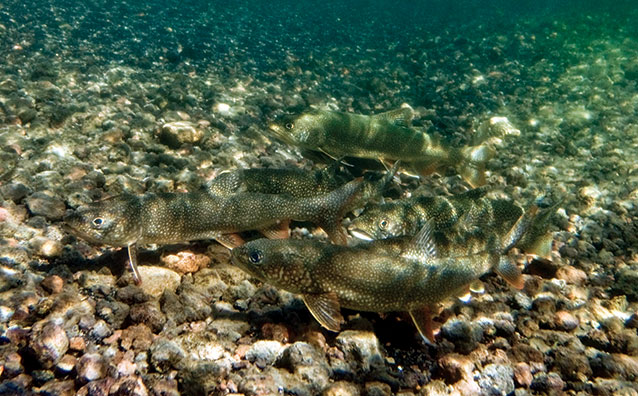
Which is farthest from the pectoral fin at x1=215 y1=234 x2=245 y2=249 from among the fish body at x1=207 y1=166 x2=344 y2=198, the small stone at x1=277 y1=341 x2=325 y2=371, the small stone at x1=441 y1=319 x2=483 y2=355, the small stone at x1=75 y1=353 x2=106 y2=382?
the small stone at x1=441 y1=319 x2=483 y2=355

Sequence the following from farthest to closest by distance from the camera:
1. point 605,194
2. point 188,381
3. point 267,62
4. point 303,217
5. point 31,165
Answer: point 267,62, point 605,194, point 31,165, point 303,217, point 188,381

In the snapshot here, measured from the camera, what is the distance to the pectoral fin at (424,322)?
3923 millimetres

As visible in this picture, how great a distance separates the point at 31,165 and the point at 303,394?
17.7ft

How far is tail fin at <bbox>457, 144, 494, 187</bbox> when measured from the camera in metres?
7.82

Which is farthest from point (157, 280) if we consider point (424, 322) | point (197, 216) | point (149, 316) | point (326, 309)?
point (424, 322)

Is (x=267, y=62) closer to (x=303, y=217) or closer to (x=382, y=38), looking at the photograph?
(x=382, y=38)

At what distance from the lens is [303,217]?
5.34 meters

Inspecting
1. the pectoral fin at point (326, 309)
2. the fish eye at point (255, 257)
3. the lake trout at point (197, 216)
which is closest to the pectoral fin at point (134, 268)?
the lake trout at point (197, 216)

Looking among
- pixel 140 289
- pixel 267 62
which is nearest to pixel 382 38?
pixel 267 62

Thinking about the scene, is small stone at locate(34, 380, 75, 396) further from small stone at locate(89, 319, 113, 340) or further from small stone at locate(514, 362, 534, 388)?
small stone at locate(514, 362, 534, 388)

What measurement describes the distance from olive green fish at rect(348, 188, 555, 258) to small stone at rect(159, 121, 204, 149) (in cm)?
369

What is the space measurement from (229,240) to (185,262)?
0.59m

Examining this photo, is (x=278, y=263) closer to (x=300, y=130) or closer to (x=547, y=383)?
(x=547, y=383)

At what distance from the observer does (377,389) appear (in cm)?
329
